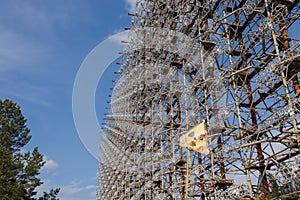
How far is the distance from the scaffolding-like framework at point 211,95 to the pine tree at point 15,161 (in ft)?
21.7

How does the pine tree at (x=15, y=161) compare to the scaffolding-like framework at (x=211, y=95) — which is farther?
the pine tree at (x=15, y=161)

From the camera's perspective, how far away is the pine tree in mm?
15566

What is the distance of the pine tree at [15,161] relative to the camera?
1557 cm

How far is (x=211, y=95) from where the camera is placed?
42.8 feet

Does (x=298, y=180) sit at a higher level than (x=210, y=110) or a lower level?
lower

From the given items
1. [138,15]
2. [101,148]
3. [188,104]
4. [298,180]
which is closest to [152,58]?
[138,15]

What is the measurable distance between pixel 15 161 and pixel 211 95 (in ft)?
38.3

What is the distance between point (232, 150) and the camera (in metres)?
9.53

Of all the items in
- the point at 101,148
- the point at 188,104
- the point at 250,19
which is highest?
the point at 101,148

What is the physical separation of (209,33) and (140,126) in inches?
394

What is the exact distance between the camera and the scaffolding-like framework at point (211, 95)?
8719mm

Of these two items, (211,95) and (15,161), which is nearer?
(211,95)

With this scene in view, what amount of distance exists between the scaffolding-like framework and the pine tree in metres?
6.61

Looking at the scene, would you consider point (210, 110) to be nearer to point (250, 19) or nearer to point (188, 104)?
point (188, 104)
